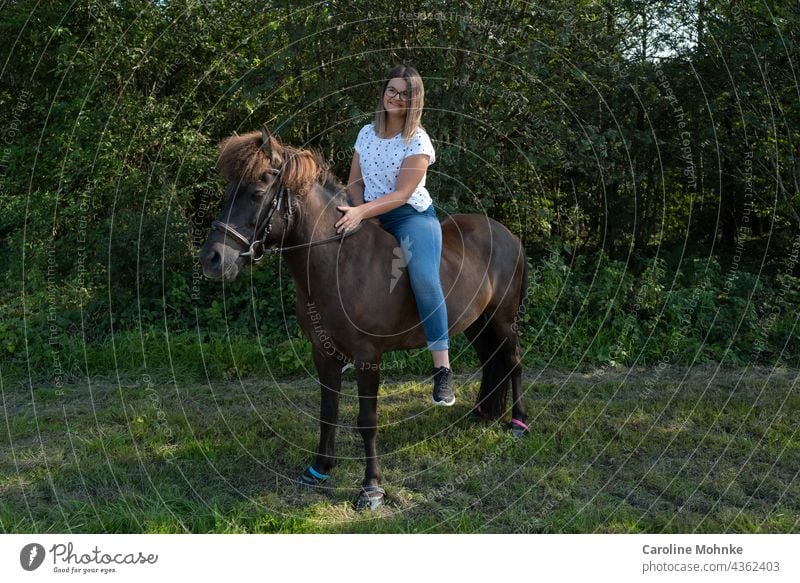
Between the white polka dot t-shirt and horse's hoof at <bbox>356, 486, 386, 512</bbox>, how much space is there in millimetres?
2137

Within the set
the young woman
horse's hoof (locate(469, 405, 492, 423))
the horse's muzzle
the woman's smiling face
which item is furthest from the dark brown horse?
horse's hoof (locate(469, 405, 492, 423))

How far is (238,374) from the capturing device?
7.33 metres

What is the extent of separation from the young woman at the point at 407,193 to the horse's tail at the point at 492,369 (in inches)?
51.9

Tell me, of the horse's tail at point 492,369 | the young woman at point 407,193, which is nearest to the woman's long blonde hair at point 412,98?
the young woman at point 407,193

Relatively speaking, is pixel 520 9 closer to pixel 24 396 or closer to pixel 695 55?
pixel 695 55

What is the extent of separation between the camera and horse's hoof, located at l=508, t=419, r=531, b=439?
587 cm

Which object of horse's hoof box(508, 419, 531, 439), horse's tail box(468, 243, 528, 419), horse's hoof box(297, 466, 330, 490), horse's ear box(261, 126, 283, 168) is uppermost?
horse's ear box(261, 126, 283, 168)

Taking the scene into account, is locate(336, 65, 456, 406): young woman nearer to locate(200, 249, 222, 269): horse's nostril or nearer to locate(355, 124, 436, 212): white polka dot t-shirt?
locate(355, 124, 436, 212): white polka dot t-shirt

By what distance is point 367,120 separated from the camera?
7.70 metres

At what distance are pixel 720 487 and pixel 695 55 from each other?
6.37m

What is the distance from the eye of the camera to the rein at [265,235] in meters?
4.00

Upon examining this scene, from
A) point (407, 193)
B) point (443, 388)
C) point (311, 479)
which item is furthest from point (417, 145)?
point (311, 479)

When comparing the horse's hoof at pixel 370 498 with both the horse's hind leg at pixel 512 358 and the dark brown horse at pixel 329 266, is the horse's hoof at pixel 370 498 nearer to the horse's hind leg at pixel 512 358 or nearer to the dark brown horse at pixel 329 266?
the dark brown horse at pixel 329 266

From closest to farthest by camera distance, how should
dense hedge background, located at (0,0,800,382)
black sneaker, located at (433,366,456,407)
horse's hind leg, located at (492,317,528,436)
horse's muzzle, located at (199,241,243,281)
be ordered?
horse's muzzle, located at (199,241,243,281)
black sneaker, located at (433,366,456,407)
horse's hind leg, located at (492,317,528,436)
dense hedge background, located at (0,0,800,382)
